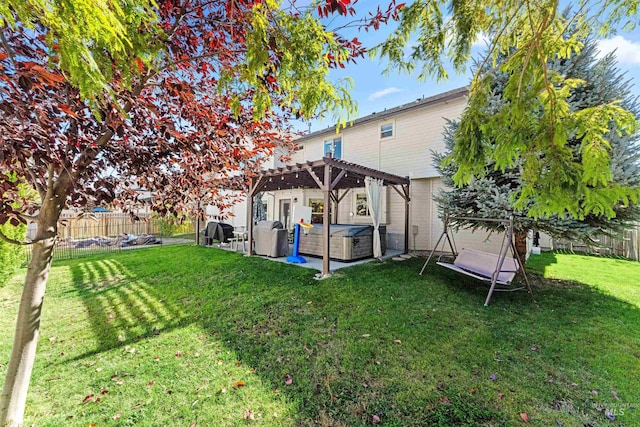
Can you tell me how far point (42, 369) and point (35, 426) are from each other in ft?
3.93

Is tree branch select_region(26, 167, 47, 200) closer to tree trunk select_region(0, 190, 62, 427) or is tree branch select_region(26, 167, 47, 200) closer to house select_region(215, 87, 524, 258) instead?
tree trunk select_region(0, 190, 62, 427)

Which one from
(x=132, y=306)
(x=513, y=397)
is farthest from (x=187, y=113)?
(x=132, y=306)

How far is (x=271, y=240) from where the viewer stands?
29.3 ft

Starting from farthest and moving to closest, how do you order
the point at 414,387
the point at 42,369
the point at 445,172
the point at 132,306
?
the point at 445,172, the point at 132,306, the point at 42,369, the point at 414,387

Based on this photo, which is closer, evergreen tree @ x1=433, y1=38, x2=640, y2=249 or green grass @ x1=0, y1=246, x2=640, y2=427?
green grass @ x1=0, y1=246, x2=640, y2=427

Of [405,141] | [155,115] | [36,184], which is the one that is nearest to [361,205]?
[405,141]

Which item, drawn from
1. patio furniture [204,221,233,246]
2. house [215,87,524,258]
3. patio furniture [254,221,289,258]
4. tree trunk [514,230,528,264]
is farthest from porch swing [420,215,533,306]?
patio furniture [204,221,233,246]

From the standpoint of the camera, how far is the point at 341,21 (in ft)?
8.02

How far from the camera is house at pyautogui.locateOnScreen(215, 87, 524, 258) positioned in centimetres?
961

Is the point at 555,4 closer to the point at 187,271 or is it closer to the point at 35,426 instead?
the point at 35,426

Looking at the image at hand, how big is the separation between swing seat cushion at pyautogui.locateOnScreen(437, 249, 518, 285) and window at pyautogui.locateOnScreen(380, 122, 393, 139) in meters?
6.49

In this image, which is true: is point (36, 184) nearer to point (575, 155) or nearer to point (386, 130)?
point (575, 155)

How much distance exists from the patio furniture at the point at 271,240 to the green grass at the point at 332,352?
7.82 ft

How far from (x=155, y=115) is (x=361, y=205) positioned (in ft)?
33.9
